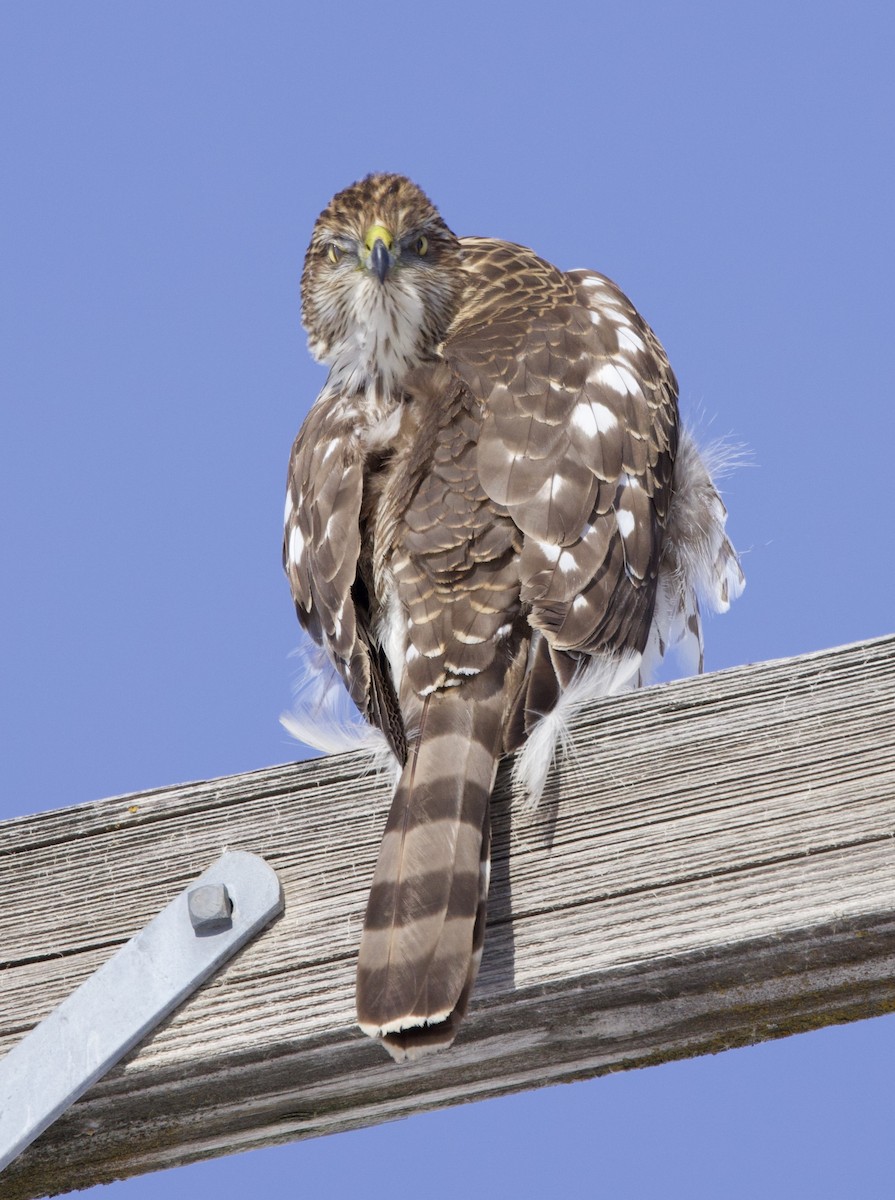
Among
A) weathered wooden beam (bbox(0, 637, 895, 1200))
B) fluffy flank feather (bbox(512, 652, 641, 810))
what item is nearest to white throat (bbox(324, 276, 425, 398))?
fluffy flank feather (bbox(512, 652, 641, 810))

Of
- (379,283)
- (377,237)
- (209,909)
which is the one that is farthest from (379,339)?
(209,909)

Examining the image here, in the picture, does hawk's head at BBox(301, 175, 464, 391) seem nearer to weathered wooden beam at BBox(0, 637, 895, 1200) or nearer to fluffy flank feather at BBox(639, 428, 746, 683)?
fluffy flank feather at BBox(639, 428, 746, 683)

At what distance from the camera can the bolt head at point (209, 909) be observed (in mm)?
2053

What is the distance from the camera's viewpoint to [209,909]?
6.73 feet

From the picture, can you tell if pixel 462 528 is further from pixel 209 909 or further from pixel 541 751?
pixel 209 909

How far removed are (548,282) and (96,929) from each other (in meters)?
2.50

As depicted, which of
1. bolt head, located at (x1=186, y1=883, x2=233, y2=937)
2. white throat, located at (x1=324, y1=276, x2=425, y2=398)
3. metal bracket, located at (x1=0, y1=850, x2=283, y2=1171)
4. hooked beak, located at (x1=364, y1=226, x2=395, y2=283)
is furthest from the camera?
hooked beak, located at (x1=364, y1=226, x2=395, y2=283)

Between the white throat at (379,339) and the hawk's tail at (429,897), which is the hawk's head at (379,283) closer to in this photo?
the white throat at (379,339)

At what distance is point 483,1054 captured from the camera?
1.94 metres

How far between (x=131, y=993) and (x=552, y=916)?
0.56 meters

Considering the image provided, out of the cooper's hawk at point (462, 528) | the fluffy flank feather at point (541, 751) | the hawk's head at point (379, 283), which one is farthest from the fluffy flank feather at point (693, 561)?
the fluffy flank feather at point (541, 751)

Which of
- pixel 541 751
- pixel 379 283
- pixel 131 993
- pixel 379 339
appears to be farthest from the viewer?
pixel 379 283

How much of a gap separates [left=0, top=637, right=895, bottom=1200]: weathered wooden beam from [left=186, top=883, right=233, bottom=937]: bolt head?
67 mm

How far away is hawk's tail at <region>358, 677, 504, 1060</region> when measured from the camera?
178cm
